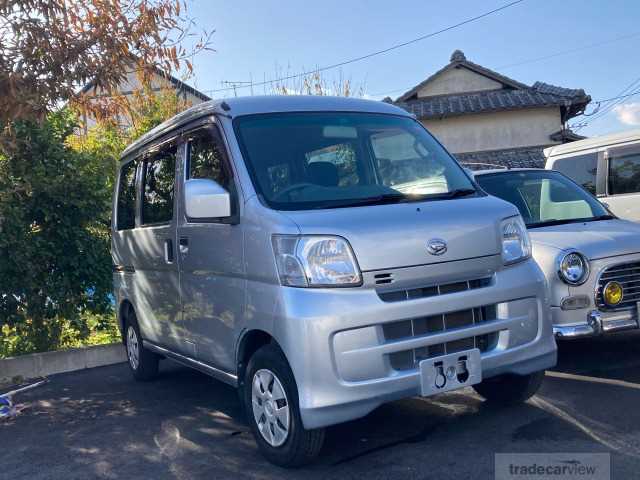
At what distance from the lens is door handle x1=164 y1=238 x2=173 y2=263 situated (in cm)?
500

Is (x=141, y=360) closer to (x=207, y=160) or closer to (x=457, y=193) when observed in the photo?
(x=207, y=160)

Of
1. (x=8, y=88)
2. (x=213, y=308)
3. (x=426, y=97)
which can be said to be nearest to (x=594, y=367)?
(x=213, y=308)

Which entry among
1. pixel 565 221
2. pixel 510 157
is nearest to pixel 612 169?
pixel 565 221

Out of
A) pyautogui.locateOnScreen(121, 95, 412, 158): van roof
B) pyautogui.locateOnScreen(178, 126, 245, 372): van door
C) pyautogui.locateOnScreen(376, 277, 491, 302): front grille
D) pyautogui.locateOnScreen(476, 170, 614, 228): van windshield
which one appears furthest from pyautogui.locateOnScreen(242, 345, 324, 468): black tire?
pyautogui.locateOnScreen(476, 170, 614, 228): van windshield

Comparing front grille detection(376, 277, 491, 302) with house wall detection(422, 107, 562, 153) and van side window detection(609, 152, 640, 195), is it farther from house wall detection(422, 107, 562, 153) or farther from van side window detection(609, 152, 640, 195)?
house wall detection(422, 107, 562, 153)

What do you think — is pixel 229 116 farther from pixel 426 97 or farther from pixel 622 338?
pixel 426 97

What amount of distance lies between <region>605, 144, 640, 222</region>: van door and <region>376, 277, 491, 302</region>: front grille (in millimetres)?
4866

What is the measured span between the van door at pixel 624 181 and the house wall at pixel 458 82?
1702 centimetres

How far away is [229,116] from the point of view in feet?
14.1

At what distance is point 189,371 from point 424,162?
373 cm

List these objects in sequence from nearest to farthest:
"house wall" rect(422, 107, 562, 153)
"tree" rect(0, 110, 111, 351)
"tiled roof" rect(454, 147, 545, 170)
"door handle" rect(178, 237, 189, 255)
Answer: "door handle" rect(178, 237, 189, 255) → "tree" rect(0, 110, 111, 351) → "tiled roof" rect(454, 147, 545, 170) → "house wall" rect(422, 107, 562, 153)

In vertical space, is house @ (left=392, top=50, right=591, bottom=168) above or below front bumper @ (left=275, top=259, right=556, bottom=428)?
above

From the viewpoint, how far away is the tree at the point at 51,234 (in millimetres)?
7473

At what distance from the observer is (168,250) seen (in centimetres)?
504
